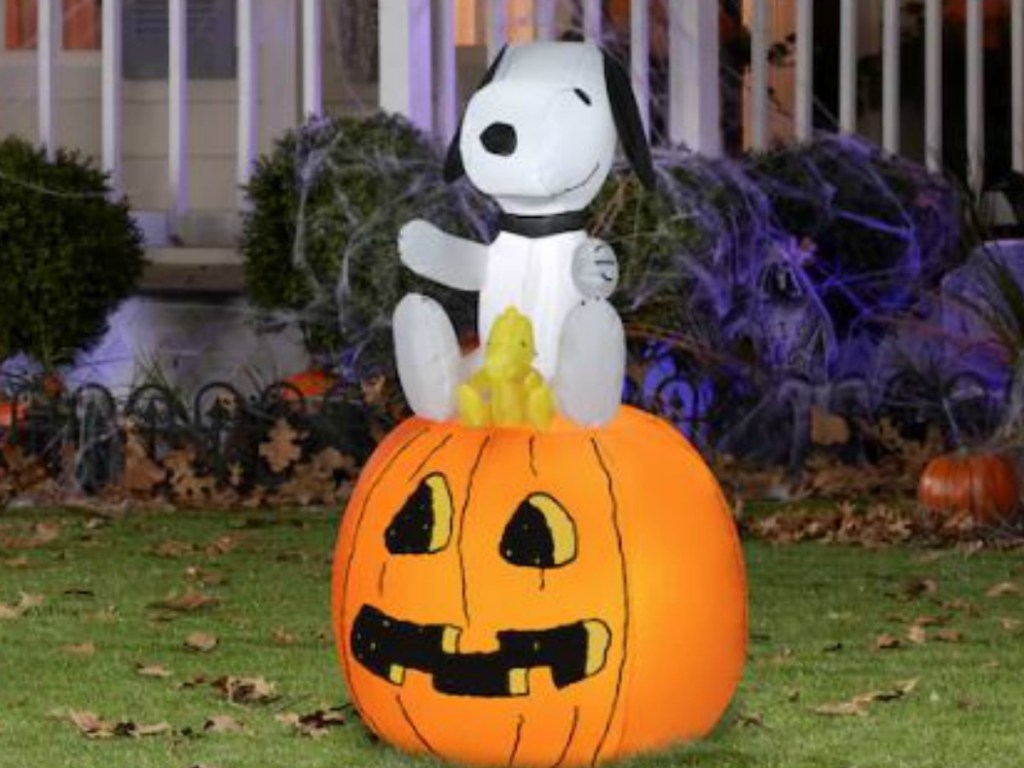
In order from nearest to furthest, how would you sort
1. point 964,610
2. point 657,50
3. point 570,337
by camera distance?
point 570,337 → point 964,610 → point 657,50

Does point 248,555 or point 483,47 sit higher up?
point 483,47

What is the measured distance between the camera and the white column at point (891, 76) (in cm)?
1529

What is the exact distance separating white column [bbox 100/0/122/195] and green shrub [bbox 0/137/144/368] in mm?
540

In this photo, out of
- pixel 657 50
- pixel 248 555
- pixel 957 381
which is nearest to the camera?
pixel 248 555

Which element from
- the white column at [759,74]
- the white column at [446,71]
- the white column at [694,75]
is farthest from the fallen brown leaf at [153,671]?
the white column at [759,74]

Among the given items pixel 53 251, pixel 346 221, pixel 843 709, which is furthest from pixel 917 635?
pixel 53 251

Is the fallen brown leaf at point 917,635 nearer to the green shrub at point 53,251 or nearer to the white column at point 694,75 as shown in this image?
the green shrub at point 53,251

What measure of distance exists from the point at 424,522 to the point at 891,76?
9.42 metres

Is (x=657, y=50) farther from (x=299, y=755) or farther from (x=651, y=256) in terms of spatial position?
(x=299, y=755)

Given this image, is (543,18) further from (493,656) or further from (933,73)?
(493,656)

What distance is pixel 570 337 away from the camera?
20.7 ft

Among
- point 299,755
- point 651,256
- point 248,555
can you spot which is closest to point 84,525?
point 248,555

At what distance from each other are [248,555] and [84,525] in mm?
1077

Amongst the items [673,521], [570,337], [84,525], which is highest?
[570,337]
